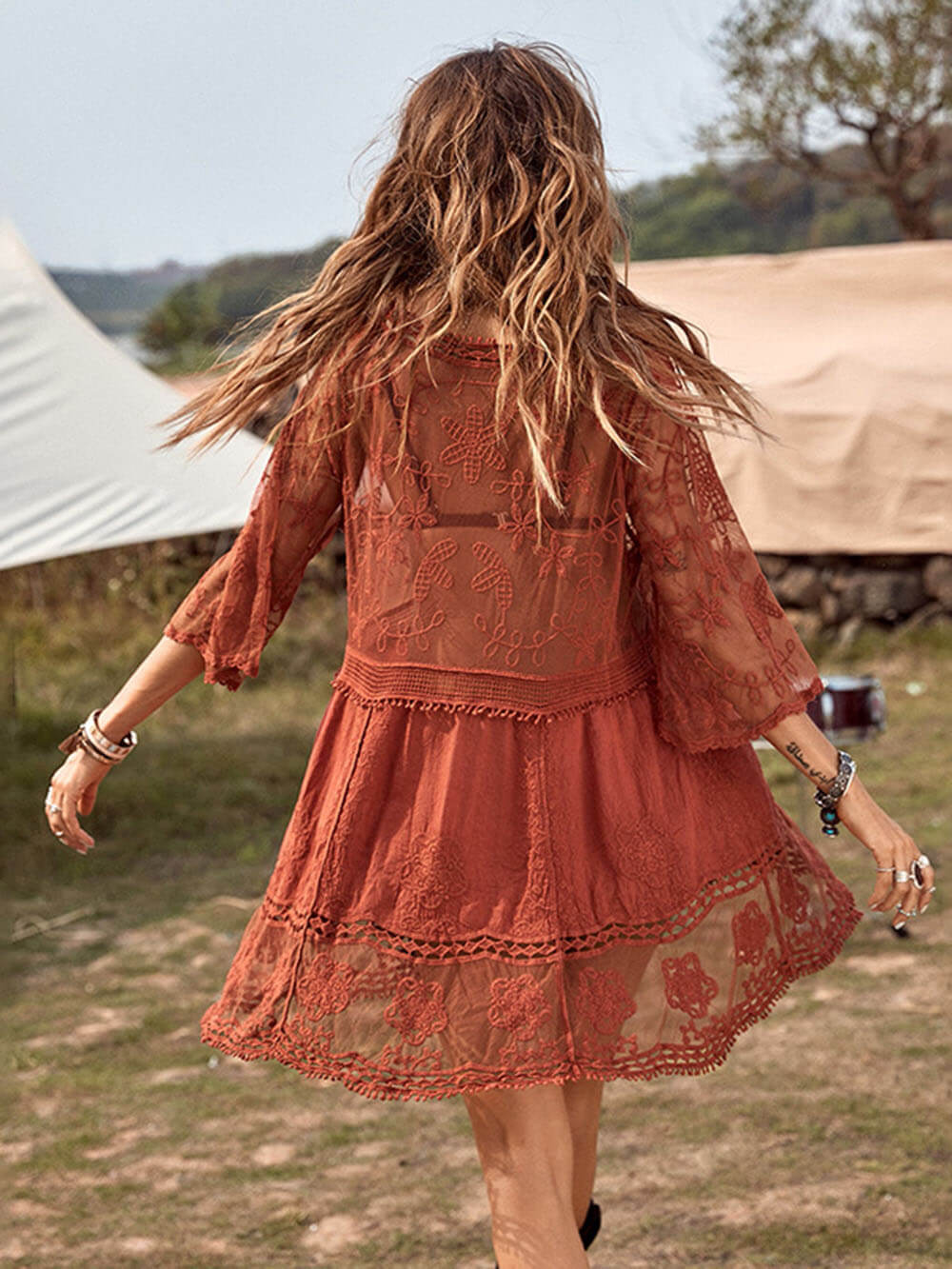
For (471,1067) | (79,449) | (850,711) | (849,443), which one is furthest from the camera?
(849,443)

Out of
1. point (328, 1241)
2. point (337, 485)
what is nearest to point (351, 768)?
point (337, 485)

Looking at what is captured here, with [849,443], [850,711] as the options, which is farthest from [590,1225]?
[849,443]

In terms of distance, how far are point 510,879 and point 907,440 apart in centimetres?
784

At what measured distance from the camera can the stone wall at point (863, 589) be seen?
31.0 ft

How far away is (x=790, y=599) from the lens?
966cm

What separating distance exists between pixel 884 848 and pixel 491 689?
20.1 inches

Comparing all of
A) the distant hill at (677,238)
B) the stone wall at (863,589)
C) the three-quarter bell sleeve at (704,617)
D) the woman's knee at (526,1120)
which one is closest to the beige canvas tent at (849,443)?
the stone wall at (863,589)

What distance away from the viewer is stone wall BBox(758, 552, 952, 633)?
9445 millimetres

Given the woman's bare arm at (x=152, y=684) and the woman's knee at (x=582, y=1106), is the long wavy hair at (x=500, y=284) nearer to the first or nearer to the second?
the woman's bare arm at (x=152, y=684)

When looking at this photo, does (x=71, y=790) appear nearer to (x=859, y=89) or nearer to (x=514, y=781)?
(x=514, y=781)

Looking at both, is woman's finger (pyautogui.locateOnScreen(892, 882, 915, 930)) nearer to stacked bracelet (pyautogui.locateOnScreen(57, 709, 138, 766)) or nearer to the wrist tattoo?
the wrist tattoo

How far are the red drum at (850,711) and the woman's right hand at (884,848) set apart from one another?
258 cm

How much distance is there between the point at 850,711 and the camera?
4555mm

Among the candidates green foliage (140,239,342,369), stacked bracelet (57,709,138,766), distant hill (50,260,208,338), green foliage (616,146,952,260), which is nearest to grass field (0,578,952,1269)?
stacked bracelet (57,709,138,766)
